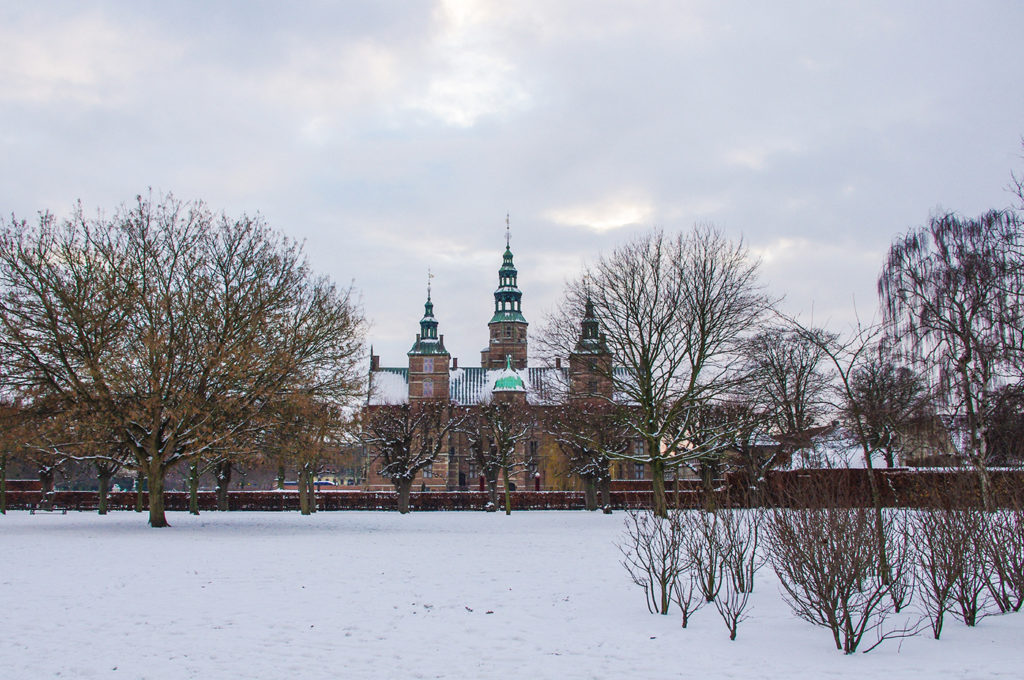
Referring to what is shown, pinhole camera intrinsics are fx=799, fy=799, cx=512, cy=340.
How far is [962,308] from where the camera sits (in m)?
23.2

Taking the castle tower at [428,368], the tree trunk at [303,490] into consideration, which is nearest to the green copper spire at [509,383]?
the castle tower at [428,368]

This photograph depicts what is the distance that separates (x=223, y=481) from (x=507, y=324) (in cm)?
6304

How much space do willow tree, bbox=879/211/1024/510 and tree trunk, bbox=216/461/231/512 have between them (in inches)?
1169

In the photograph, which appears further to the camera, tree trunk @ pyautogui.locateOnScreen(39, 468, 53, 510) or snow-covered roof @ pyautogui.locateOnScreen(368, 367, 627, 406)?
snow-covered roof @ pyautogui.locateOnScreen(368, 367, 627, 406)

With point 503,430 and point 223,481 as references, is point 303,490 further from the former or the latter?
point 503,430

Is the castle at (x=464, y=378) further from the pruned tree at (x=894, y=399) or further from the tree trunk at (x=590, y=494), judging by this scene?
the pruned tree at (x=894, y=399)

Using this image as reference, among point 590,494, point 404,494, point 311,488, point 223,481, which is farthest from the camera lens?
point 590,494

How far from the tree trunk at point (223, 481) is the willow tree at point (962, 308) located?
29685mm

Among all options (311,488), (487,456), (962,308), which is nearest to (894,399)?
(962,308)

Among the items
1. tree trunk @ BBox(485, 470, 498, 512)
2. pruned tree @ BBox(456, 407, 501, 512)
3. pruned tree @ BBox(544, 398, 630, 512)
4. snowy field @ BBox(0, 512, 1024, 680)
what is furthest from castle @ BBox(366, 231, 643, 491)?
snowy field @ BBox(0, 512, 1024, 680)

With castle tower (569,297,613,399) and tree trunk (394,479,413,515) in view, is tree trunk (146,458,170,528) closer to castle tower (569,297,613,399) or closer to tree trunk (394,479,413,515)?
castle tower (569,297,613,399)

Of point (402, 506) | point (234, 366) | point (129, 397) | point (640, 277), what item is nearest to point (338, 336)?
point (234, 366)

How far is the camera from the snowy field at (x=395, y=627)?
26.2 ft

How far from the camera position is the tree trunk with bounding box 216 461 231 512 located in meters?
38.9
